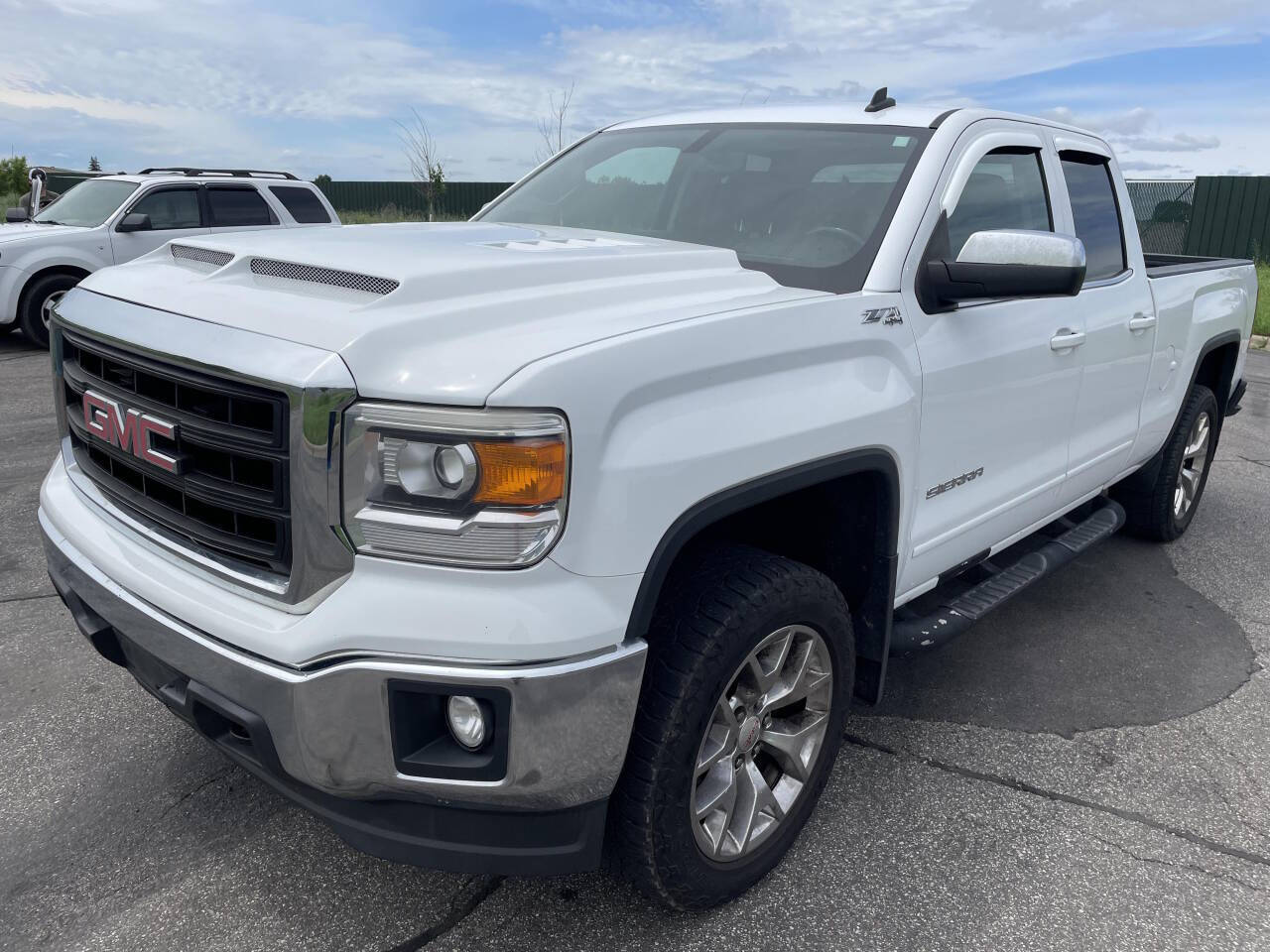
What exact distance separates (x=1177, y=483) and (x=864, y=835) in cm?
324

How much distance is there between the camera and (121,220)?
10867mm

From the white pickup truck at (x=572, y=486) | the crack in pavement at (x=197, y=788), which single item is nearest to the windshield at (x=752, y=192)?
the white pickup truck at (x=572, y=486)

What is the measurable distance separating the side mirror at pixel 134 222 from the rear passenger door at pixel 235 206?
67cm

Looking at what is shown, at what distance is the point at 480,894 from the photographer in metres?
2.46

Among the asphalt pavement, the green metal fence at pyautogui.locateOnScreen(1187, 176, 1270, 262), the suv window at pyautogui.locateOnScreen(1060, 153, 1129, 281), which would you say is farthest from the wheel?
the green metal fence at pyautogui.locateOnScreen(1187, 176, 1270, 262)

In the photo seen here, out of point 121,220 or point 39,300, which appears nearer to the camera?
point 39,300

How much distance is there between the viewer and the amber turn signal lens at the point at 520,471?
179 centimetres

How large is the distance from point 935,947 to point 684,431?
1.37 metres

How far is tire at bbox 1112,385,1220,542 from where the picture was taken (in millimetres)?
4914

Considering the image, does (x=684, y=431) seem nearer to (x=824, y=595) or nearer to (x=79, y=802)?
(x=824, y=595)

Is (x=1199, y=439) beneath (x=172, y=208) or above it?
beneath

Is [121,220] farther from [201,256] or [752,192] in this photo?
[752,192]

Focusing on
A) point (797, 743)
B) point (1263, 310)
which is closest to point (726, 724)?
point (797, 743)

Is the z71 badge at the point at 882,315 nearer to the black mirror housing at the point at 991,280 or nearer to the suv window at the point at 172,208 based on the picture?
the black mirror housing at the point at 991,280
